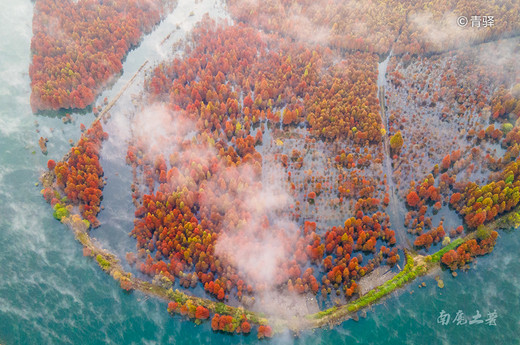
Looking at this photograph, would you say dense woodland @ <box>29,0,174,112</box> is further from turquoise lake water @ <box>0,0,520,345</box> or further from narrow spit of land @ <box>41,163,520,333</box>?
Answer: narrow spit of land @ <box>41,163,520,333</box>

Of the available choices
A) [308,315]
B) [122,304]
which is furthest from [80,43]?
[308,315]

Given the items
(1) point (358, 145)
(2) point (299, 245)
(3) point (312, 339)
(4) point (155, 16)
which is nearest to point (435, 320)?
(3) point (312, 339)

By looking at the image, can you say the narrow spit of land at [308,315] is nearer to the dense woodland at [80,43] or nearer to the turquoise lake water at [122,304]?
the turquoise lake water at [122,304]

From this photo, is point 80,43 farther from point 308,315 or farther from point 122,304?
point 308,315

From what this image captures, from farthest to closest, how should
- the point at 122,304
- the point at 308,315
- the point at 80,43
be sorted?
the point at 80,43 < the point at 122,304 < the point at 308,315

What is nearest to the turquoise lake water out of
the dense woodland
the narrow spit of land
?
the narrow spit of land

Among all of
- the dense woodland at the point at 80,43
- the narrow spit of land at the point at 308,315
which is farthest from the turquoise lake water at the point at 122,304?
the dense woodland at the point at 80,43

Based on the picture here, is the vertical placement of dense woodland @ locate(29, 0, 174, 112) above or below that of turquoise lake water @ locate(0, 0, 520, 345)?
above

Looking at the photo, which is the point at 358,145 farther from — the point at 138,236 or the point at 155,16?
the point at 155,16
